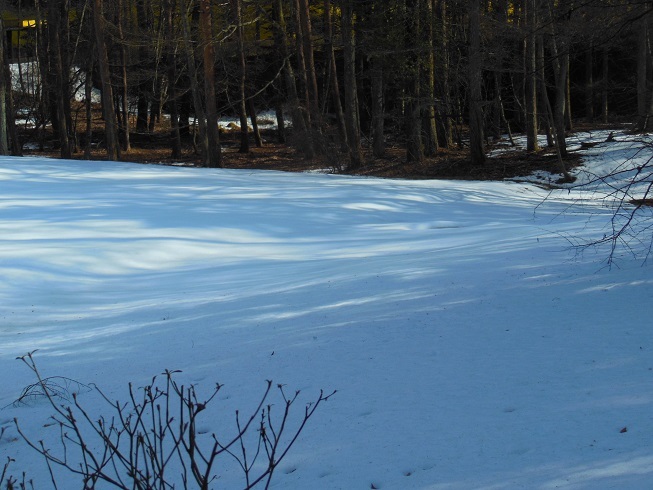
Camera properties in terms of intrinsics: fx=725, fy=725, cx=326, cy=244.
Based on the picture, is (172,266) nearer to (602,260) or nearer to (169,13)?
(602,260)

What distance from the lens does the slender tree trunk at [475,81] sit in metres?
20.4

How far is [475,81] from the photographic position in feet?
68.5

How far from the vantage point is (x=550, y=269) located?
7516 mm

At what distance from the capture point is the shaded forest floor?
72.1 feet

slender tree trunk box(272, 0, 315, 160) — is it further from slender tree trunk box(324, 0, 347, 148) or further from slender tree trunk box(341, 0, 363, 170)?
slender tree trunk box(341, 0, 363, 170)

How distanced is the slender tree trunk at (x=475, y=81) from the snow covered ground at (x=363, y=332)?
998cm

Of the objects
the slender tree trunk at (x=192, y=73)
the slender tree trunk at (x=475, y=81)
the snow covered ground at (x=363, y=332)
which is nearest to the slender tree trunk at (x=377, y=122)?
the slender tree trunk at (x=475, y=81)

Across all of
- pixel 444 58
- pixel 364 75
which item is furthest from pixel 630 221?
pixel 364 75

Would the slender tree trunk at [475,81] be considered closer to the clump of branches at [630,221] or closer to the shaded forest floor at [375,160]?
the shaded forest floor at [375,160]

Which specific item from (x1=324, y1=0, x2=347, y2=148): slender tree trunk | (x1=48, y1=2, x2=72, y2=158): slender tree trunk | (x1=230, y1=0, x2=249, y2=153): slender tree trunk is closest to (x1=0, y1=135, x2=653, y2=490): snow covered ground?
(x1=230, y1=0, x2=249, y2=153): slender tree trunk

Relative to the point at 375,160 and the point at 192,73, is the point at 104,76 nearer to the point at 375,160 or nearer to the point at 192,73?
the point at 192,73

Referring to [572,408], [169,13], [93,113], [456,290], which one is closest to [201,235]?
[456,290]

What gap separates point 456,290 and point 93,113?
3860 centimetres

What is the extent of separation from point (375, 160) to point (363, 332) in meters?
19.5
